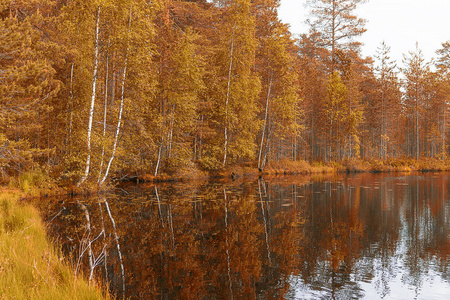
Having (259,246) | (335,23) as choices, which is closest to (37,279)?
(259,246)

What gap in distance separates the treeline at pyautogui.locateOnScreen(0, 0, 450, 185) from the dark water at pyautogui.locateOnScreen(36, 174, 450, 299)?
4.96 meters

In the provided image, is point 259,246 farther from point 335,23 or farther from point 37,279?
point 335,23

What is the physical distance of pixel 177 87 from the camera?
25.6 metres

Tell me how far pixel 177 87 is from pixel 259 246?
62.1 ft

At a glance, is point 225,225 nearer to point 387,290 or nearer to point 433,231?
point 387,290

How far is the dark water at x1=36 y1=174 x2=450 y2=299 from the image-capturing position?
6.17 m

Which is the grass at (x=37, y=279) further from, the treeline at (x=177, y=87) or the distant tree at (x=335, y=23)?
the distant tree at (x=335, y=23)

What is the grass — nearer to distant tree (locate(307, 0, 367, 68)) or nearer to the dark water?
the dark water

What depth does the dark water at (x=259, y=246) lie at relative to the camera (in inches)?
243

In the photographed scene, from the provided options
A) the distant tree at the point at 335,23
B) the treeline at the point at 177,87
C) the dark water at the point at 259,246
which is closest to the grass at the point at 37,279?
the dark water at the point at 259,246

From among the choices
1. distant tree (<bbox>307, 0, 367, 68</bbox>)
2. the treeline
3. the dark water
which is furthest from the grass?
distant tree (<bbox>307, 0, 367, 68</bbox>)

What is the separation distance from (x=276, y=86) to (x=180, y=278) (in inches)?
1114

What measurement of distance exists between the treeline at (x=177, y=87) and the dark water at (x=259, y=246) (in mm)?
4961

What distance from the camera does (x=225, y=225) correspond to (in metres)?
11.2
